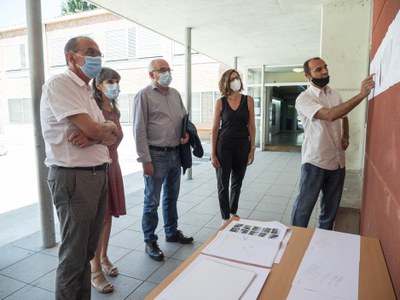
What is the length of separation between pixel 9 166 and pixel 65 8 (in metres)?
14.4

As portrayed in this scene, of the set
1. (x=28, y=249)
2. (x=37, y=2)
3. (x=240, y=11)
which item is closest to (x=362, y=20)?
(x=240, y=11)

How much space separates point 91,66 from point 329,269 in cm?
147

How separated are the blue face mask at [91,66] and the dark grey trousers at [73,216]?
541 mm

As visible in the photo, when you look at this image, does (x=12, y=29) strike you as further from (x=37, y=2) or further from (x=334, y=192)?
(x=334, y=192)

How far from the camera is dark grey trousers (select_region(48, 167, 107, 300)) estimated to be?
1.45 m

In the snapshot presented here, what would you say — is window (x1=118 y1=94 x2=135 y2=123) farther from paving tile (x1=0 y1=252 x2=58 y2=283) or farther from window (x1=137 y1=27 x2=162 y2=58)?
paving tile (x1=0 y1=252 x2=58 y2=283)

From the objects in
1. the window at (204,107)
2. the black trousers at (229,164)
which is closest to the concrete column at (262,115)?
the window at (204,107)

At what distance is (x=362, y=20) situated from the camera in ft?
12.8

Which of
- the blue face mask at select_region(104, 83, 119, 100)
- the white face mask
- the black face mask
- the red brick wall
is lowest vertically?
the red brick wall

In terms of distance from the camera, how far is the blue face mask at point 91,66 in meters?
1.57

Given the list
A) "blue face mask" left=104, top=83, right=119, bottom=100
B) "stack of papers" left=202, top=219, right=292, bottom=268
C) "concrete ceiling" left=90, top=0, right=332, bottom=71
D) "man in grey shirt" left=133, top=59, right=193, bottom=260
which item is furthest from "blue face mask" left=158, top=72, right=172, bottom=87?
"concrete ceiling" left=90, top=0, right=332, bottom=71

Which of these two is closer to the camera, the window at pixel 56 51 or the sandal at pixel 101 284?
the sandal at pixel 101 284

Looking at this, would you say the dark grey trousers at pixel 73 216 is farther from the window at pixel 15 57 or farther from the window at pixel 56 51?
the window at pixel 15 57

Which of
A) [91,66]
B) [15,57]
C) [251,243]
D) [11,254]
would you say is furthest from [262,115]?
[15,57]
